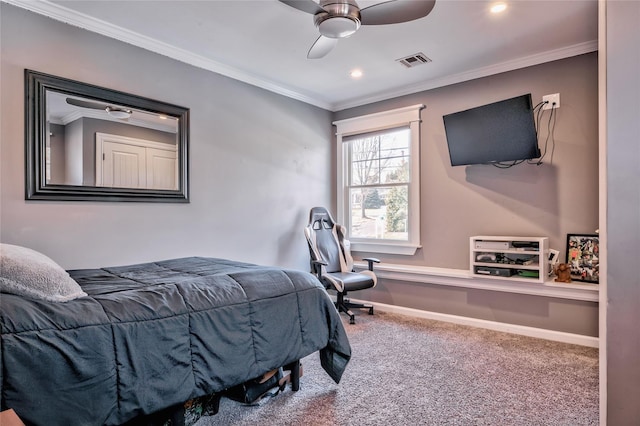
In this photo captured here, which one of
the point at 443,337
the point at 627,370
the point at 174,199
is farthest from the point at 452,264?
the point at 627,370

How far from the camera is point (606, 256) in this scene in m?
0.84

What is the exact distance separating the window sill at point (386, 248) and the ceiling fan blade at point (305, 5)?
2.68 meters

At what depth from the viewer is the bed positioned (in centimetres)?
118

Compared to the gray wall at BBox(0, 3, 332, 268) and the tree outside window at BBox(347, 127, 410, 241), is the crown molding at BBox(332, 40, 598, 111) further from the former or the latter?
the gray wall at BBox(0, 3, 332, 268)

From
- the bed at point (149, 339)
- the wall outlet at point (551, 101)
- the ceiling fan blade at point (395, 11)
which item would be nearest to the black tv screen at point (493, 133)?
the wall outlet at point (551, 101)

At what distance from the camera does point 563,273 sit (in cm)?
316

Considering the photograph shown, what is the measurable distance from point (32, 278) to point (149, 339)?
0.46m

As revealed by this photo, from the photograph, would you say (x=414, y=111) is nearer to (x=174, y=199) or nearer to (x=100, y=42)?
(x=174, y=199)

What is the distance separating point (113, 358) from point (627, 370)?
5.02ft

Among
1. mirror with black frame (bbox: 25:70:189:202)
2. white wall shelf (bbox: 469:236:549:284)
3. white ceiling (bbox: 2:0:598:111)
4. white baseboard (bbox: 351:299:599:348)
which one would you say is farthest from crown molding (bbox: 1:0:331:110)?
white baseboard (bbox: 351:299:599:348)

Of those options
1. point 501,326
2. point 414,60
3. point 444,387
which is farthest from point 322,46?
point 501,326

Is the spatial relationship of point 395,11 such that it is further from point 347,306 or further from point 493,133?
point 347,306

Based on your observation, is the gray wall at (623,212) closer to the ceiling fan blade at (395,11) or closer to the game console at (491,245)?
the ceiling fan blade at (395,11)

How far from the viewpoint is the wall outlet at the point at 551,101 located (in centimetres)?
324
